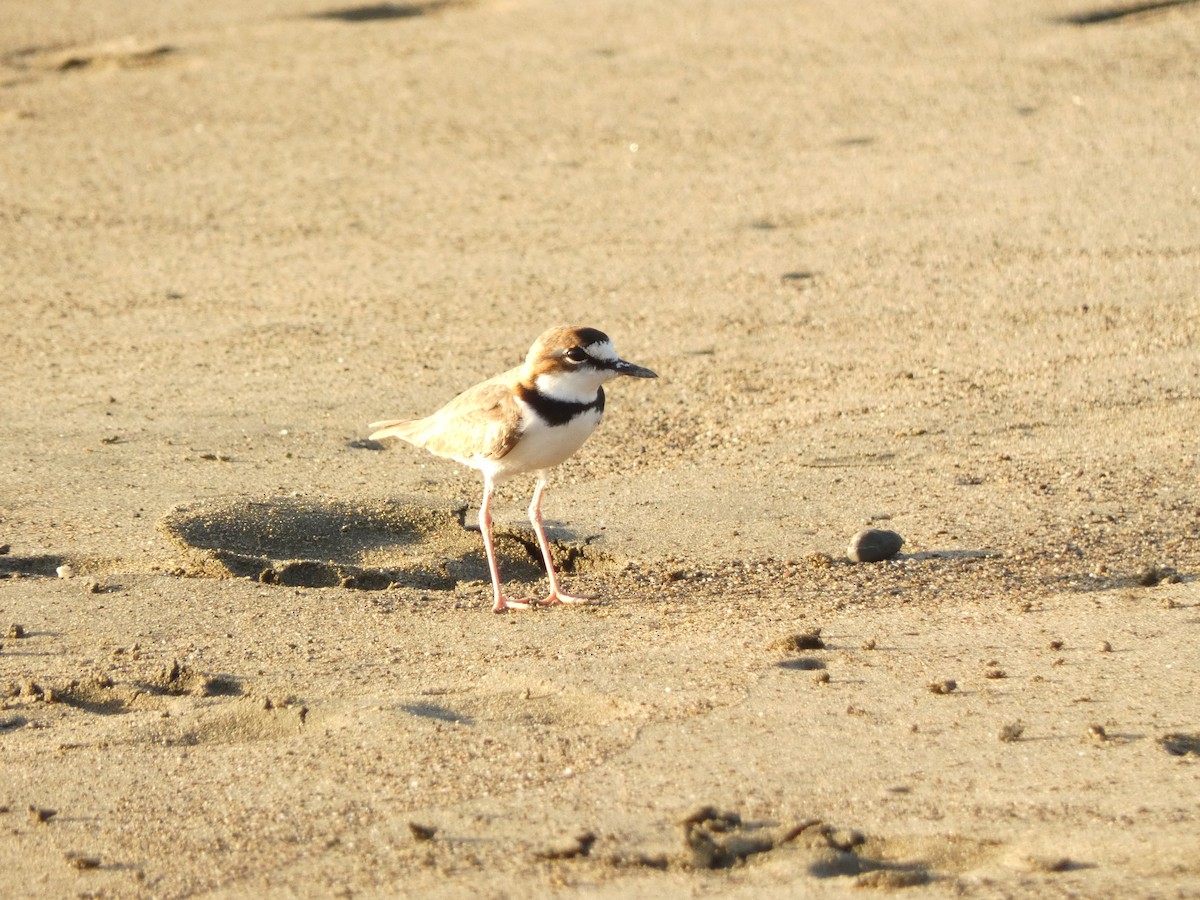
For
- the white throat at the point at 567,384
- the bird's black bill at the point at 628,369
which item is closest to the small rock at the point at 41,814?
the white throat at the point at 567,384

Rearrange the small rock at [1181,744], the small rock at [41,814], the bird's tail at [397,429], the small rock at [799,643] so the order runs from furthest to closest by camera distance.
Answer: the bird's tail at [397,429] < the small rock at [799,643] < the small rock at [1181,744] < the small rock at [41,814]

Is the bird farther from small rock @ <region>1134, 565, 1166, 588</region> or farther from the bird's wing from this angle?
small rock @ <region>1134, 565, 1166, 588</region>

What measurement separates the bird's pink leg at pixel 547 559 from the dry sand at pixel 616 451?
15cm

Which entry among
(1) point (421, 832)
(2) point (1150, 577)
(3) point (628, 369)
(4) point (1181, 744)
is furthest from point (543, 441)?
(4) point (1181, 744)

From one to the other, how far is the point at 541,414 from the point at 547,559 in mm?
507

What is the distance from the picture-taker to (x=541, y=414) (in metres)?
5.25

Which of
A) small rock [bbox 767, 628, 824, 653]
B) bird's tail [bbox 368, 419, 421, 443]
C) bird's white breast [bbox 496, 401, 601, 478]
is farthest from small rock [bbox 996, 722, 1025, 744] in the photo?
bird's tail [bbox 368, 419, 421, 443]

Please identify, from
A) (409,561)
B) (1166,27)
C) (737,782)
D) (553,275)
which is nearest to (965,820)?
(737,782)

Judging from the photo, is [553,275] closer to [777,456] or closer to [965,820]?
[777,456]

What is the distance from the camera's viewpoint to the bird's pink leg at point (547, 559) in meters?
5.23

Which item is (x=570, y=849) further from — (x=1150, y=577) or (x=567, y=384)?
(x=1150, y=577)

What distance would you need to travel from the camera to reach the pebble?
5.39 metres

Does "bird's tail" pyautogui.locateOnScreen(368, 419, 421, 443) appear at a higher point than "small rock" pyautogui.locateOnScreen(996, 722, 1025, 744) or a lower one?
higher

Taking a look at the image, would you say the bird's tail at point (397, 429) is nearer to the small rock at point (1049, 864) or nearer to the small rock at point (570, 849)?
the small rock at point (570, 849)
